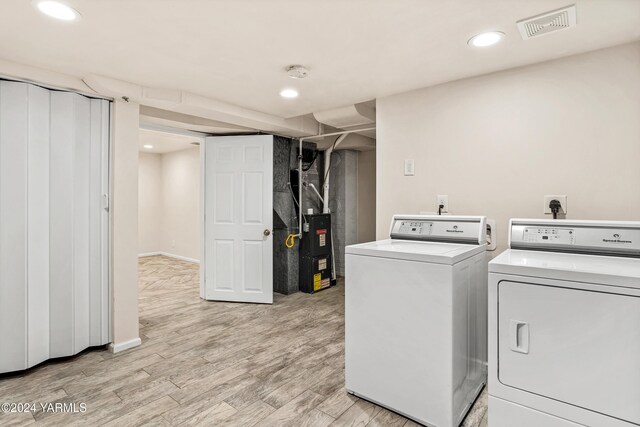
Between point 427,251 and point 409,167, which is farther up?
point 409,167

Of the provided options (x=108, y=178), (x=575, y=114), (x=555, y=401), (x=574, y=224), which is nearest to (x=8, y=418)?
(x=108, y=178)

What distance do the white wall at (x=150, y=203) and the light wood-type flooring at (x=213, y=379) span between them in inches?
153

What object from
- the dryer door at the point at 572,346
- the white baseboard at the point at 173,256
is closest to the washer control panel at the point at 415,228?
the dryer door at the point at 572,346

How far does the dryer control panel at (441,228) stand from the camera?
2158mm

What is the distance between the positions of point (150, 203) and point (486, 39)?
6904 millimetres

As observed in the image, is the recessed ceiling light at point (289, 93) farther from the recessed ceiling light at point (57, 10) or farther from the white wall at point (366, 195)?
the white wall at point (366, 195)

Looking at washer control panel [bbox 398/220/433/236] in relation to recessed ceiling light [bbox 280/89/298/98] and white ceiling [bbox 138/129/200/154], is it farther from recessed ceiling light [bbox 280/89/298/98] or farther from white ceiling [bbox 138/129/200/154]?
white ceiling [bbox 138/129/200/154]

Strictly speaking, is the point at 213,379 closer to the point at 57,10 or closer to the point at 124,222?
the point at 124,222

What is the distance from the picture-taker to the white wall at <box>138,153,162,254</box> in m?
6.94

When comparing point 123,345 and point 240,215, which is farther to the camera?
point 240,215

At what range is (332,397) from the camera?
2096 millimetres

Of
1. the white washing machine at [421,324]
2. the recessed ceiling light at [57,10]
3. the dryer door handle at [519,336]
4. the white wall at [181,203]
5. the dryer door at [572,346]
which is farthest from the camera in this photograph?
the white wall at [181,203]

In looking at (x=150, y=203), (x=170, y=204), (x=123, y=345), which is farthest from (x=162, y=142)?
(x=123, y=345)

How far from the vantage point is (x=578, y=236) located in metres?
1.76
